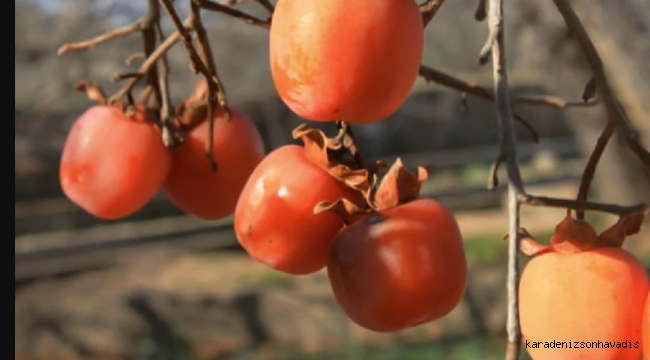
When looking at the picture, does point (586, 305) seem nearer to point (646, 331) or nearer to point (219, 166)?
point (646, 331)

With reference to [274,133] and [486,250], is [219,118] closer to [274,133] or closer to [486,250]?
[486,250]

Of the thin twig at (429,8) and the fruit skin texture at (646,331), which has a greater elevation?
the thin twig at (429,8)

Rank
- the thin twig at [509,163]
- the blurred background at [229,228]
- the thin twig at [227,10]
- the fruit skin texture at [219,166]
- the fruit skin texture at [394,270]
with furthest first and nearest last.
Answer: the blurred background at [229,228] → the fruit skin texture at [219,166] → the thin twig at [227,10] → the fruit skin texture at [394,270] → the thin twig at [509,163]

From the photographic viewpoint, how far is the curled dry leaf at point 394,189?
→ 607 millimetres

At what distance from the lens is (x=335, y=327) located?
441 cm

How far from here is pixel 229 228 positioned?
658cm

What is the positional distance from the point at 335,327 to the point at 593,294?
3.92 meters

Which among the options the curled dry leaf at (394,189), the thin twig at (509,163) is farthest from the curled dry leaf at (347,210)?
the thin twig at (509,163)

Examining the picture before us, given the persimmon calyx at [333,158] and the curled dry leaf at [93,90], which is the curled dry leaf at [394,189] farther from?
the curled dry leaf at [93,90]

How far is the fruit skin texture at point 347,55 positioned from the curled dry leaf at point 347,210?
0.24ft

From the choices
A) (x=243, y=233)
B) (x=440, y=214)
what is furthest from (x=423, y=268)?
(x=243, y=233)

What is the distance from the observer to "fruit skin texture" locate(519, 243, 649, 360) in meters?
0.55

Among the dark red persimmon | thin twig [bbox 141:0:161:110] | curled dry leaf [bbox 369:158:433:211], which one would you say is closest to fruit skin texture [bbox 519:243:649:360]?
the dark red persimmon

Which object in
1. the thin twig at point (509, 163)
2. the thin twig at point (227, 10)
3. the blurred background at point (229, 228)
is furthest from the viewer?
the blurred background at point (229, 228)
